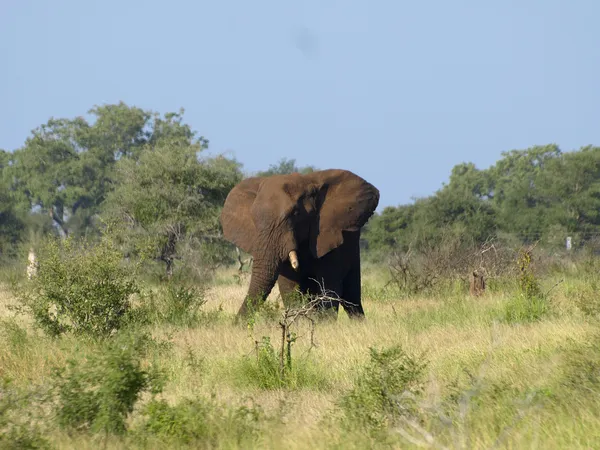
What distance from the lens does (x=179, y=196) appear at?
83.5 feet

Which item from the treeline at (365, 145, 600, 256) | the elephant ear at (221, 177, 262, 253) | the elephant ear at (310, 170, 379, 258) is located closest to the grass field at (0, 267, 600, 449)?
the elephant ear at (221, 177, 262, 253)

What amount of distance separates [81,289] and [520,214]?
34.6 metres

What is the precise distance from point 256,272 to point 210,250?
12.5m

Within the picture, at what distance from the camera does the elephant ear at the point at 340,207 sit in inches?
556

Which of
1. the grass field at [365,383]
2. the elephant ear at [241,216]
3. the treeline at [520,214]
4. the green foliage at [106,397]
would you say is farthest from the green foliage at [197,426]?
the treeline at [520,214]

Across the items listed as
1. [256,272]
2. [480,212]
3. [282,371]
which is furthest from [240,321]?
[480,212]

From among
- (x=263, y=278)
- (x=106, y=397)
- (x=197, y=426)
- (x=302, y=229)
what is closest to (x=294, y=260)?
(x=263, y=278)

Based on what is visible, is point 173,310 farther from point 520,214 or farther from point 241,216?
point 520,214

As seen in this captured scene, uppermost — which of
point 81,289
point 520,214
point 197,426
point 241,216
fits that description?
point 520,214

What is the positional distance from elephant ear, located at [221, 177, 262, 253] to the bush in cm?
274

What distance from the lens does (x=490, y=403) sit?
6918 millimetres

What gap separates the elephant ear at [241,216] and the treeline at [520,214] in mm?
18555

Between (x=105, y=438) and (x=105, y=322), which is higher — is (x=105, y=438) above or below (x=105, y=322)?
below

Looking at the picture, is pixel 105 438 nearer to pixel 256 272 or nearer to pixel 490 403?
pixel 490 403
